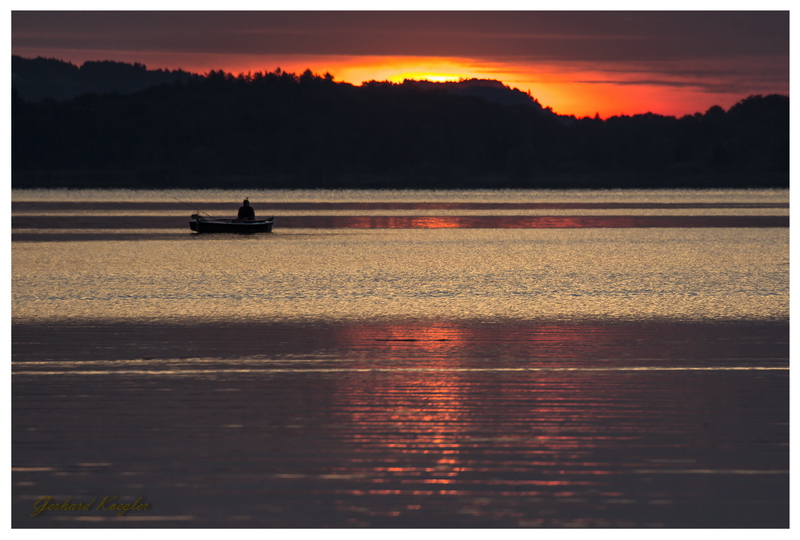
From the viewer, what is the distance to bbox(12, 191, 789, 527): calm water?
841 cm

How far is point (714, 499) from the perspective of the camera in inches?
331

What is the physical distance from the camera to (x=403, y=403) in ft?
37.6

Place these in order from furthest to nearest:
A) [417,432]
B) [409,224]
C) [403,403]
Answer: [409,224], [403,403], [417,432]

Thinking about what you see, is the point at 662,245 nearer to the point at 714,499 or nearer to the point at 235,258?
the point at 235,258

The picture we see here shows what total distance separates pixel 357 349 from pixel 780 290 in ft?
44.8

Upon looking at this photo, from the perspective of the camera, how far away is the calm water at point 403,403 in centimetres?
841

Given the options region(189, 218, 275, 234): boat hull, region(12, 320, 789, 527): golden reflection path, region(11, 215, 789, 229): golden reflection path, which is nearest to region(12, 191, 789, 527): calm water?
region(12, 320, 789, 527): golden reflection path

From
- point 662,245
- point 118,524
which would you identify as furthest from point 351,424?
point 662,245
